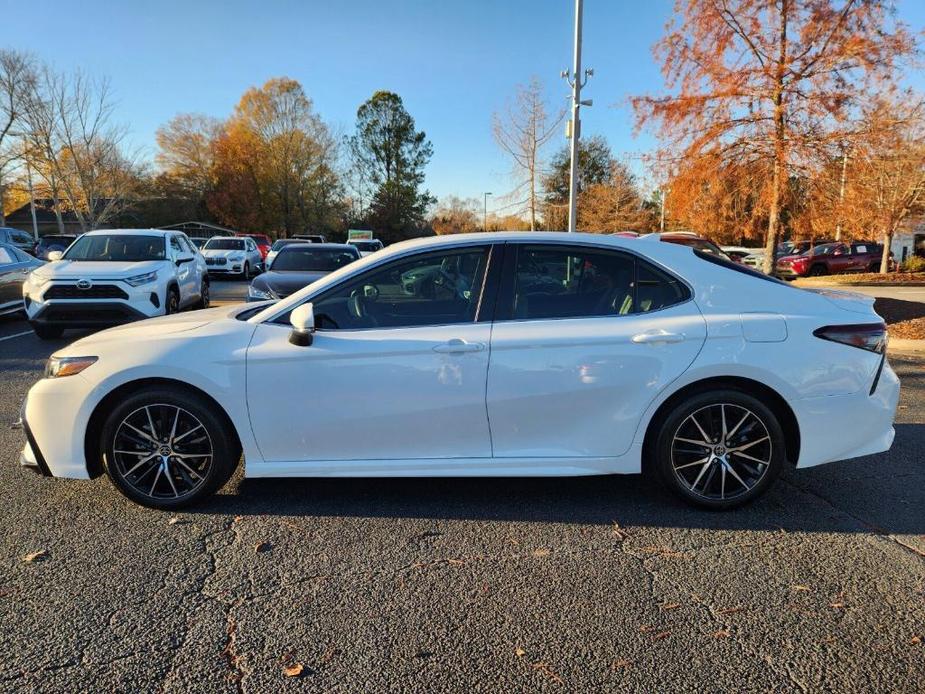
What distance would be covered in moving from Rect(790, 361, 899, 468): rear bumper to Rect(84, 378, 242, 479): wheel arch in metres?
3.20

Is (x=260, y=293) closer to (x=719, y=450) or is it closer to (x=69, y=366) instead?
(x=69, y=366)

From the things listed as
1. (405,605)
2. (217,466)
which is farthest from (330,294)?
(405,605)

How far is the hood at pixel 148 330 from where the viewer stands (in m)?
3.68

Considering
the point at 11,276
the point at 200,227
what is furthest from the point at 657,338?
the point at 200,227

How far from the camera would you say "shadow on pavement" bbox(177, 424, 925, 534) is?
11.8ft

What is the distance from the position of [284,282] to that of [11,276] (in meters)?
5.55

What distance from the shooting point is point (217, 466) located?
3580 mm

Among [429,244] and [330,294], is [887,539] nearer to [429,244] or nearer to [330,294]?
[429,244]

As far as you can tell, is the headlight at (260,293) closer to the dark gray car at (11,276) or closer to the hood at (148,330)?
the dark gray car at (11,276)

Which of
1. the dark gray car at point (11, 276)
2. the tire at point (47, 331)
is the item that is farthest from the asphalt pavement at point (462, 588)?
the dark gray car at point (11, 276)

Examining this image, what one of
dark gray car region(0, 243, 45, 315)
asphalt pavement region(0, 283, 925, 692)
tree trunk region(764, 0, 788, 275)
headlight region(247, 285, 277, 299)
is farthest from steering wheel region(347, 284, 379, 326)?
dark gray car region(0, 243, 45, 315)

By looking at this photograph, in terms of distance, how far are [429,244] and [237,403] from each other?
1426mm

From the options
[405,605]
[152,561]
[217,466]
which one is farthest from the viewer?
[217,466]

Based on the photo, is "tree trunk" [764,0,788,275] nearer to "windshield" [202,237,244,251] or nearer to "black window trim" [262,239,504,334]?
"black window trim" [262,239,504,334]
